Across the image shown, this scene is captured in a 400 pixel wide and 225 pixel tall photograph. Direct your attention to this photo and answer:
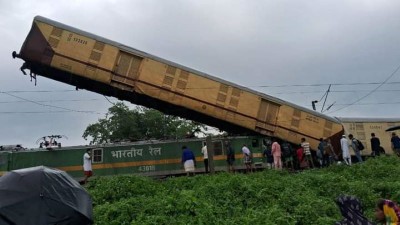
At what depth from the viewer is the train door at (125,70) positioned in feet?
57.4

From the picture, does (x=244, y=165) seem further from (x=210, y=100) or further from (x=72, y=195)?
(x=72, y=195)

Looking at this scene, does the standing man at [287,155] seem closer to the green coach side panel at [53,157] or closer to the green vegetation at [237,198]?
the green vegetation at [237,198]

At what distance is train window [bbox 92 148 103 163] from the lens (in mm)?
19984

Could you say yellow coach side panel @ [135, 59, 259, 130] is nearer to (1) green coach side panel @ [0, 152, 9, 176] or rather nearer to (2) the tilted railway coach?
(2) the tilted railway coach

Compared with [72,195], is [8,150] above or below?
above

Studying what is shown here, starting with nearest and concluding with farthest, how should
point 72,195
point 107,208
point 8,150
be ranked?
point 72,195
point 107,208
point 8,150

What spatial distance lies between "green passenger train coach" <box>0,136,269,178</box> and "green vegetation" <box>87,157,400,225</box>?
22.9ft

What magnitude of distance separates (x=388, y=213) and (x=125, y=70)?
48.3 feet

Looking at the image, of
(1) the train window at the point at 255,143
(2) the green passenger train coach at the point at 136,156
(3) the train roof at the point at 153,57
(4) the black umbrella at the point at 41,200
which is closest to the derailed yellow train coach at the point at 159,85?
(3) the train roof at the point at 153,57

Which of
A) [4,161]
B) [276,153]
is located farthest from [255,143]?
[4,161]

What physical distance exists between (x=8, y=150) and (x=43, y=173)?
17.3 meters

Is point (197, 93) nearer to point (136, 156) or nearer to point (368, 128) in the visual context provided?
point (136, 156)

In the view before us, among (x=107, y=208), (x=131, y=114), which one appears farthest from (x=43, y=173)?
(x=131, y=114)

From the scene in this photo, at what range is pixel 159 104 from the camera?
18.8 m
